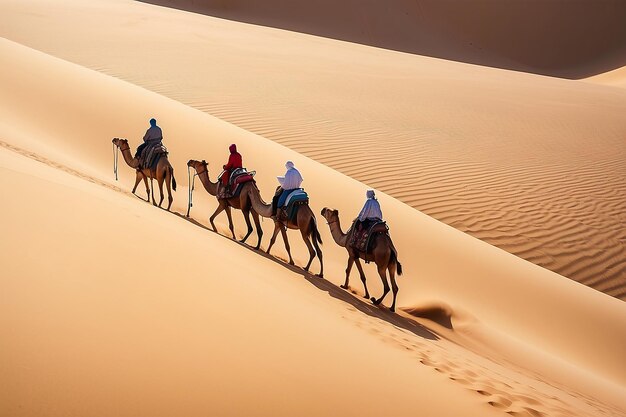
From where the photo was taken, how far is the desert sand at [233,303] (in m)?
2.67

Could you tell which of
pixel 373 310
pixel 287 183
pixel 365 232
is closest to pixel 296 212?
pixel 287 183

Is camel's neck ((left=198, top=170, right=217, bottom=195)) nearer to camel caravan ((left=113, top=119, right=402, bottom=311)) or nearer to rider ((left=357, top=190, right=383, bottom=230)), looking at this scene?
camel caravan ((left=113, top=119, right=402, bottom=311))

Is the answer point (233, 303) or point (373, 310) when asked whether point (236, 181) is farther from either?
point (233, 303)

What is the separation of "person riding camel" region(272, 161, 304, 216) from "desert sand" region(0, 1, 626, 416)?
92cm

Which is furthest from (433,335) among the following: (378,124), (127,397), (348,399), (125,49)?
(125,49)

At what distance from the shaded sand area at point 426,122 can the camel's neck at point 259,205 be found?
3.05 metres

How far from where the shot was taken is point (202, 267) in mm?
4418

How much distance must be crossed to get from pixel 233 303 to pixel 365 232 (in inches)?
145

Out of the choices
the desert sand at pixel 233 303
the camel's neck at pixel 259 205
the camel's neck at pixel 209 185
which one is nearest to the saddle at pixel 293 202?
the camel's neck at pixel 259 205

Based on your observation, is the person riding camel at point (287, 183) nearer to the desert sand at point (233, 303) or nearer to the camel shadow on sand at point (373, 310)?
the desert sand at point (233, 303)

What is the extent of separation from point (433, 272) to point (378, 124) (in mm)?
9134

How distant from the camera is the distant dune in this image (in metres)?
53.9

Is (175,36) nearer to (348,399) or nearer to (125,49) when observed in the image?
(125,49)

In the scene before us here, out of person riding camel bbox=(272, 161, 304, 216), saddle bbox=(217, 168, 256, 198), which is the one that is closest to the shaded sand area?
saddle bbox=(217, 168, 256, 198)
